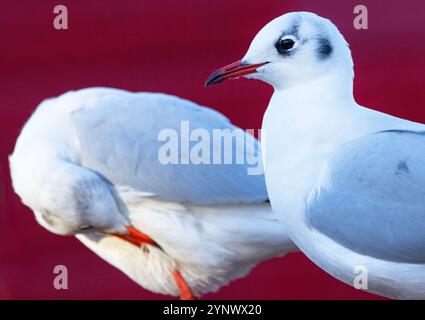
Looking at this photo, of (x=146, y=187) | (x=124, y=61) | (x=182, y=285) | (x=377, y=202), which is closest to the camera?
(x=377, y=202)

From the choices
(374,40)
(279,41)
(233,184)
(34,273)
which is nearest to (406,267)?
(279,41)

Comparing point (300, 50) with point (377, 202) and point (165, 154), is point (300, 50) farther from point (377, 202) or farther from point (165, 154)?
point (165, 154)

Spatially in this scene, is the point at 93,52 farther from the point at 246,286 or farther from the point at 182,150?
the point at 246,286

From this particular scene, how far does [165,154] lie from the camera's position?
1.60 meters

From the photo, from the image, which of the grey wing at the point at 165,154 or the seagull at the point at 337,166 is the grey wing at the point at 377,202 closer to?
the seagull at the point at 337,166

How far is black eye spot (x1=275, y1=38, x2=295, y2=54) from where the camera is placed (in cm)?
118

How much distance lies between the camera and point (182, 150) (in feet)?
5.25

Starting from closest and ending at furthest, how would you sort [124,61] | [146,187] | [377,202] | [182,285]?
[377,202] < [146,187] < [182,285] < [124,61]

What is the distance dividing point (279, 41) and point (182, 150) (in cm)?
47

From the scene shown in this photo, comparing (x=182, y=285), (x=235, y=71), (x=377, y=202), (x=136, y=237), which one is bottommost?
(x=182, y=285)

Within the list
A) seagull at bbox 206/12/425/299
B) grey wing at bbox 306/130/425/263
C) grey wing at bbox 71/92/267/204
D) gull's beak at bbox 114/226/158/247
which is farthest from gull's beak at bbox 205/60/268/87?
gull's beak at bbox 114/226/158/247

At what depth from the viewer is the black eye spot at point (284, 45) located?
3.86 feet

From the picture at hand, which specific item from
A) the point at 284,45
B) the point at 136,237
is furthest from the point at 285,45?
the point at 136,237

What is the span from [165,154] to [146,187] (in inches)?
2.9
